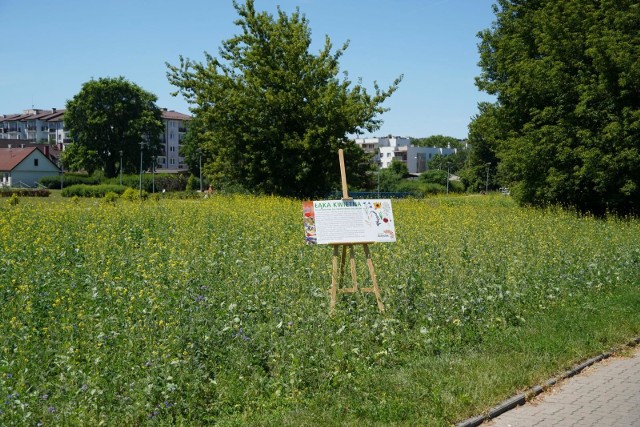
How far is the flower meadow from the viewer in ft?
19.1

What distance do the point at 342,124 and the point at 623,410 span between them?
27.0 metres

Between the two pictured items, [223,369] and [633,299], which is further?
[633,299]

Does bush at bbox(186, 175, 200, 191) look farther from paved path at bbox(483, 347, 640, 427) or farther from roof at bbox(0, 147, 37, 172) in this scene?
paved path at bbox(483, 347, 640, 427)

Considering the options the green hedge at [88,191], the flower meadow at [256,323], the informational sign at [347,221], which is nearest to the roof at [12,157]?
the green hedge at [88,191]

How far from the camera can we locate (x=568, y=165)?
27.9m

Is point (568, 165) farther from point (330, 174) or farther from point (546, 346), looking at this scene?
point (546, 346)

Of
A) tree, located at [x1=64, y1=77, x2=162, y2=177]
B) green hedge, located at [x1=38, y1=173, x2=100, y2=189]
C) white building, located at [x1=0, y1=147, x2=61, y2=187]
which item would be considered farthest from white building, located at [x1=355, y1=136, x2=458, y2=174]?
green hedge, located at [x1=38, y1=173, x2=100, y2=189]

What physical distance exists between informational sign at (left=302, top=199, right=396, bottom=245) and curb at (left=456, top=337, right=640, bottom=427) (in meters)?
3.02

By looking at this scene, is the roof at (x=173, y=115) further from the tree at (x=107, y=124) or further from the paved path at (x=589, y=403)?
the paved path at (x=589, y=403)

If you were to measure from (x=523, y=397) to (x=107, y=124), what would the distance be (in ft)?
274

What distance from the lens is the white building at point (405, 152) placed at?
158m

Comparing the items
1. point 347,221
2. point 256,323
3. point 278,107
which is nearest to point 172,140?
point 278,107

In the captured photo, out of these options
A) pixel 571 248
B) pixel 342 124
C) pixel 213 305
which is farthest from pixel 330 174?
pixel 213 305

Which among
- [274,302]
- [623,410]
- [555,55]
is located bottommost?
[623,410]
